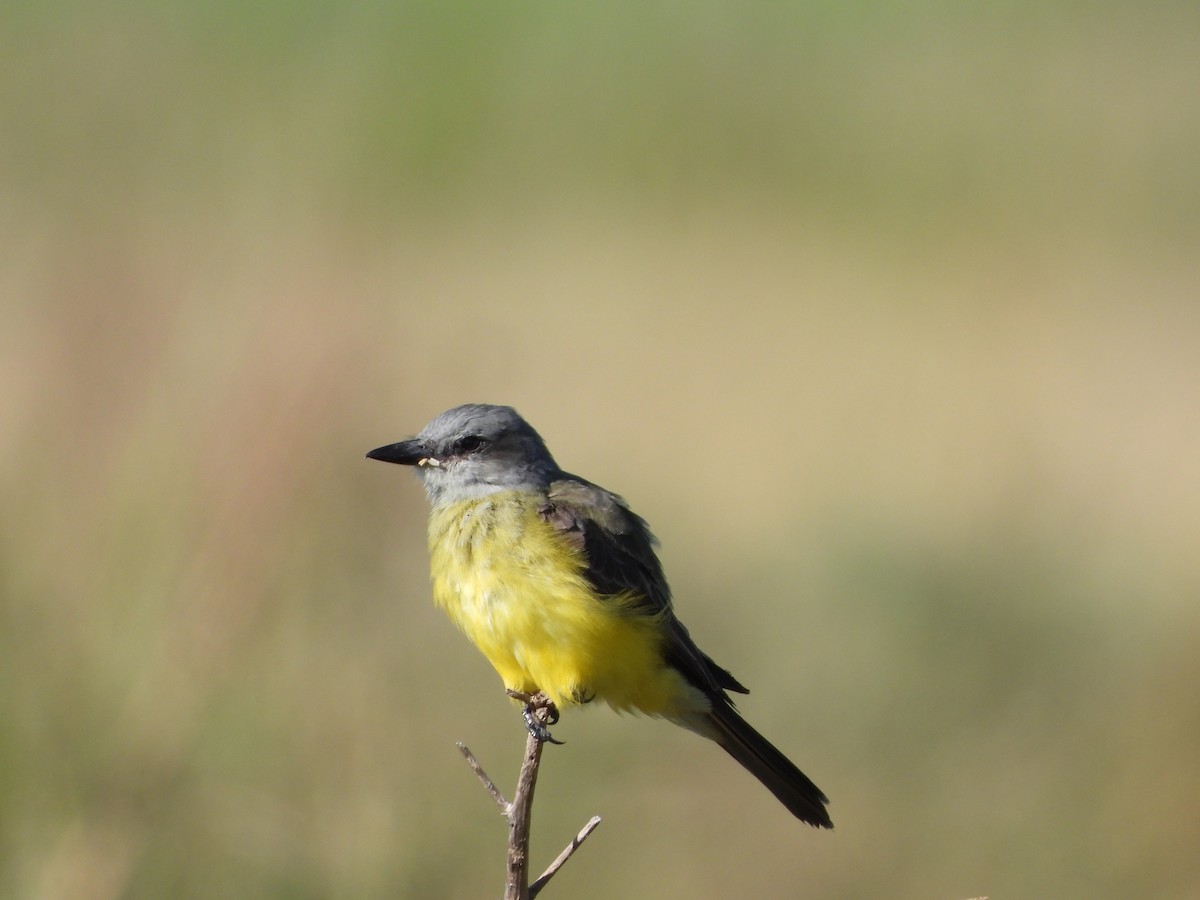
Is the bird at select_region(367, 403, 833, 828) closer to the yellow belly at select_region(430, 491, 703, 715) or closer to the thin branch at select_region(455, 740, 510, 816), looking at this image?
the yellow belly at select_region(430, 491, 703, 715)

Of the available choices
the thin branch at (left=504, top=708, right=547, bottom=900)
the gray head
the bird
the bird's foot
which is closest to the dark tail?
the bird

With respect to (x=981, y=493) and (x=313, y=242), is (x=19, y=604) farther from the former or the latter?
(x=981, y=493)

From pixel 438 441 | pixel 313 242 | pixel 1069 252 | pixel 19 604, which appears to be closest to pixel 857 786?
pixel 438 441

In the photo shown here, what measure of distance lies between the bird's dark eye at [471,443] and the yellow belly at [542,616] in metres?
0.24

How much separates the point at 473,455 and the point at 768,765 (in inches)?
46.1

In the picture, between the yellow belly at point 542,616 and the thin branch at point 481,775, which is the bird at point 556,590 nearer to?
the yellow belly at point 542,616

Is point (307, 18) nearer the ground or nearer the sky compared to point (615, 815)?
nearer the sky

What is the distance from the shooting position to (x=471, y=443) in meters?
4.29

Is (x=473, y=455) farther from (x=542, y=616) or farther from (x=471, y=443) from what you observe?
(x=542, y=616)

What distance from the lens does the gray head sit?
4.22 m

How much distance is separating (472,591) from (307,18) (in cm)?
853

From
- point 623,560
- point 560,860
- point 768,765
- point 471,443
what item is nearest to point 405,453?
point 471,443

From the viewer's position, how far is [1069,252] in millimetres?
10383

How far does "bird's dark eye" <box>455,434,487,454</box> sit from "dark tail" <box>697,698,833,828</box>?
964 mm
